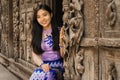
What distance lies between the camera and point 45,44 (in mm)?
4473

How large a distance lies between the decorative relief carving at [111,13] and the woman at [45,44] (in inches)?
32.0

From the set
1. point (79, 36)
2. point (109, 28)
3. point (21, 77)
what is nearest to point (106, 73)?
point (109, 28)

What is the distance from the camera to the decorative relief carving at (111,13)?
3852 millimetres

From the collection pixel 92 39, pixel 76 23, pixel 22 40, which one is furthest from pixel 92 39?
pixel 22 40

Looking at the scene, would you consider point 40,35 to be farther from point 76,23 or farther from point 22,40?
point 22,40

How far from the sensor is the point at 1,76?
10883mm

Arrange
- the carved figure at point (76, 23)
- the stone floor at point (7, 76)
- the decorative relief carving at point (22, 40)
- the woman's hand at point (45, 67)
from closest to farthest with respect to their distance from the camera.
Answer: the woman's hand at point (45, 67) < the carved figure at point (76, 23) < the decorative relief carving at point (22, 40) < the stone floor at point (7, 76)

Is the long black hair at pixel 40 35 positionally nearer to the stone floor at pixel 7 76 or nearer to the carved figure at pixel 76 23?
the carved figure at pixel 76 23

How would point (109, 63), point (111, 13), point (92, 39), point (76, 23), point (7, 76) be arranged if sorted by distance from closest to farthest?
point (111, 13) < point (109, 63) < point (92, 39) < point (76, 23) < point (7, 76)

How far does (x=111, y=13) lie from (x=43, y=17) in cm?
97

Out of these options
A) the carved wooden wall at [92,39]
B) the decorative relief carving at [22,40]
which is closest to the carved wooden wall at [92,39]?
the carved wooden wall at [92,39]

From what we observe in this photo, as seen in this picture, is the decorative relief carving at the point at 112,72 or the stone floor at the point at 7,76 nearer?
the decorative relief carving at the point at 112,72

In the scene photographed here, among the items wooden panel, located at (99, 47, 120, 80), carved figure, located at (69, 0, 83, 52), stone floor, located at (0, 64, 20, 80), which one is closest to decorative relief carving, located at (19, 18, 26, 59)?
stone floor, located at (0, 64, 20, 80)

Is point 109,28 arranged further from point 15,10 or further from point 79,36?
point 15,10
